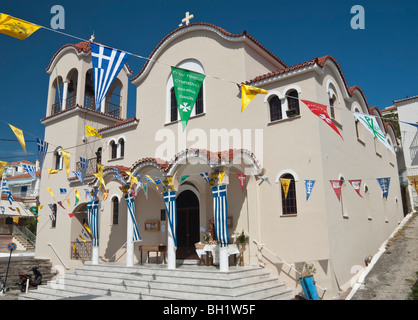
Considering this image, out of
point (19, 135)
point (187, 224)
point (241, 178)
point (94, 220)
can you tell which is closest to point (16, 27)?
point (19, 135)

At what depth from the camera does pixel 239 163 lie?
1240 cm

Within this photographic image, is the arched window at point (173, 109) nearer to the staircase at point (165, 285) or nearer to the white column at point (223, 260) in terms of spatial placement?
the staircase at point (165, 285)

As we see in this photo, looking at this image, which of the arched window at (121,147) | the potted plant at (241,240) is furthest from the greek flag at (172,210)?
the arched window at (121,147)

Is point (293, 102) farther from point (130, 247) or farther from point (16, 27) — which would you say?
point (16, 27)

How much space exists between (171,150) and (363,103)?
9.51 metres

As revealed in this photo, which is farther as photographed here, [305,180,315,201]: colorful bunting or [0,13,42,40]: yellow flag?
[305,180,315,201]: colorful bunting

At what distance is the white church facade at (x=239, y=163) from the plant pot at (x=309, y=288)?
670 millimetres

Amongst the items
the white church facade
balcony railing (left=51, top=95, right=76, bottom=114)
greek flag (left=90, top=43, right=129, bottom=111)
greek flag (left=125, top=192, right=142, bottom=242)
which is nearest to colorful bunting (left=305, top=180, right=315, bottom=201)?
the white church facade

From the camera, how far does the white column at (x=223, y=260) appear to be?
1081 centimetres

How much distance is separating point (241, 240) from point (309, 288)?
2.88 metres

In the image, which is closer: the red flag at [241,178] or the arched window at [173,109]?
the red flag at [241,178]

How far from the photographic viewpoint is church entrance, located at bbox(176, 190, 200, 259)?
1427 centimetres

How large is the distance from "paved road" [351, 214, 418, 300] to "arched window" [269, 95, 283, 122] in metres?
6.56

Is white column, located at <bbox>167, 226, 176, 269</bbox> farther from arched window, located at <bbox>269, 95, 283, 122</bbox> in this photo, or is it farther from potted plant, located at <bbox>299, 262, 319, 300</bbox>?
arched window, located at <bbox>269, 95, 283, 122</bbox>
